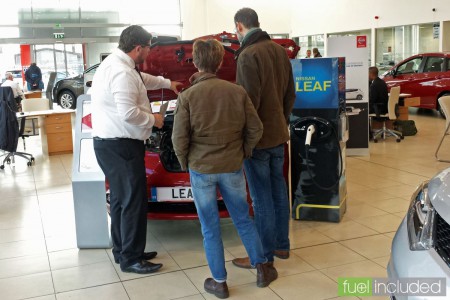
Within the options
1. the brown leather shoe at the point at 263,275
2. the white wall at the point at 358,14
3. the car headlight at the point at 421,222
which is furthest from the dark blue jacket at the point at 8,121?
the white wall at the point at 358,14

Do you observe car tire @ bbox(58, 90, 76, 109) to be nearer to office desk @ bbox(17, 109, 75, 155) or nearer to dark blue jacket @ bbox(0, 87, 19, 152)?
office desk @ bbox(17, 109, 75, 155)

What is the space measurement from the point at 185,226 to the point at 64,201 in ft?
5.52

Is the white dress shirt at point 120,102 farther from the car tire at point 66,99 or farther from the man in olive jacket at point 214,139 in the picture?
the car tire at point 66,99

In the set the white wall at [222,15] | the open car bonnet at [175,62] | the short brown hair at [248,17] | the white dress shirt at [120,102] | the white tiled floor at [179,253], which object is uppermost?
the white wall at [222,15]

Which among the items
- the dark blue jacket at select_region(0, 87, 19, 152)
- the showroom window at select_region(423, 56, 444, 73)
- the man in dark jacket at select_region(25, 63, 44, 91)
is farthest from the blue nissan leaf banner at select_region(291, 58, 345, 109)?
the man in dark jacket at select_region(25, 63, 44, 91)

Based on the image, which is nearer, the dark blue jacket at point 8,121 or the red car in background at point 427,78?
the dark blue jacket at point 8,121

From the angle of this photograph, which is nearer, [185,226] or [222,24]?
[185,226]

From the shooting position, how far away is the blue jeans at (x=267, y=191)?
11.2 ft

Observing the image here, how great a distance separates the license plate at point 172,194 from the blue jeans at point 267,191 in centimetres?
60

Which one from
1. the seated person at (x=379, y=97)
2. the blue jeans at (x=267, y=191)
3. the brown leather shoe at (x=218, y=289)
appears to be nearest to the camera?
the brown leather shoe at (x=218, y=289)

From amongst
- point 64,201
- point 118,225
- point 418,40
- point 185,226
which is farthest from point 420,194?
point 418,40

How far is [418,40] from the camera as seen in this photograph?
1554cm

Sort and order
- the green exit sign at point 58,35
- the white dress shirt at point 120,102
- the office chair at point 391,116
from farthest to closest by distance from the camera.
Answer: the green exit sign at point 58,35, the office chair at point 391,116, the white dress shirt at point 120,102

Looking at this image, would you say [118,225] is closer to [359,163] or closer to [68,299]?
[68,299]
